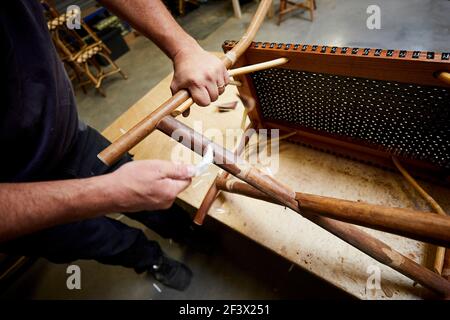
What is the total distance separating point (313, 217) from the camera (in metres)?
0.69

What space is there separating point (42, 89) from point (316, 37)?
10.3 feet

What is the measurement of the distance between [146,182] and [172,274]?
45.9 inches

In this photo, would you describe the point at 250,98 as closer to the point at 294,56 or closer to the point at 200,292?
the point at 294,56

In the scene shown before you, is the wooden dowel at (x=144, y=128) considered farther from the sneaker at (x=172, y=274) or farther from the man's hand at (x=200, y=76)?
the sneaker at (x=172, y=274)

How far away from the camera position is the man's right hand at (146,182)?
0.57 m

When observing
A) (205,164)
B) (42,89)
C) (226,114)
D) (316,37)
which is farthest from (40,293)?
(316,37)

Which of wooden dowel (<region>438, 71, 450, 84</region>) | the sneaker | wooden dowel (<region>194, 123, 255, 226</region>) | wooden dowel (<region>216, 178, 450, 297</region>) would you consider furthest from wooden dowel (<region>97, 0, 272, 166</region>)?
the sneaker

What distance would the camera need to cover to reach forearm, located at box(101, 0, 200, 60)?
852 mm

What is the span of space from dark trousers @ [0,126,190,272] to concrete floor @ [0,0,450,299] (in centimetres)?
40

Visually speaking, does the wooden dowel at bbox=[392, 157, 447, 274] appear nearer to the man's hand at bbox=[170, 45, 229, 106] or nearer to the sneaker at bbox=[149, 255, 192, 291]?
the man's hand at bbox=[170, 45, 229, 106]

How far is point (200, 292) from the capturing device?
5.08 feet

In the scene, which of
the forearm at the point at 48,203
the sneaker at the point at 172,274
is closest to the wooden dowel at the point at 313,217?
the forearm at the point at 48,203

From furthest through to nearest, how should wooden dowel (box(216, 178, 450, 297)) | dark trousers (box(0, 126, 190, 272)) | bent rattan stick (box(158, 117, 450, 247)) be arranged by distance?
1. dark trousers (box(0, 126, 190, 272))
2. wooden dowel (box(216, 178, 450, 297))
3. bent rattan stick (box(158, 117, 450, 247))

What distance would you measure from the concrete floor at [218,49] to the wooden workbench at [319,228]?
0.10 m
